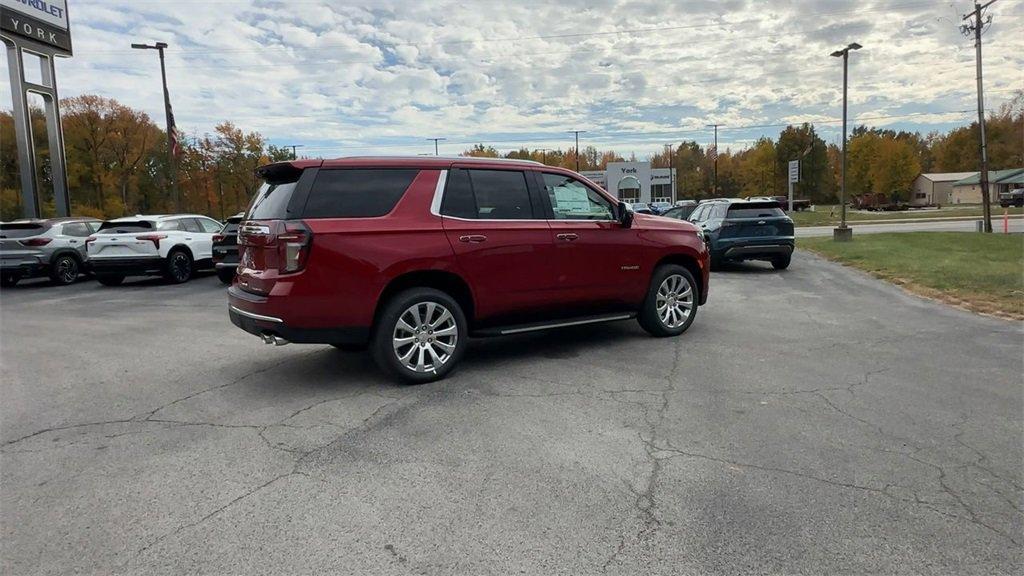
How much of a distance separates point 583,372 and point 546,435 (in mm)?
1593

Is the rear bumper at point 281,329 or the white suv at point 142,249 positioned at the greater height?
the white suv at point 142,249

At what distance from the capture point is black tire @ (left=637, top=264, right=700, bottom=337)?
6.91 m

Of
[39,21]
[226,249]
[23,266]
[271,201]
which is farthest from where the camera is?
[39,21]

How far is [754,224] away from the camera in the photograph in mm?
13828

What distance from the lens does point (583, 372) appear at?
18.5ft

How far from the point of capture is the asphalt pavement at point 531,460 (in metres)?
2.79

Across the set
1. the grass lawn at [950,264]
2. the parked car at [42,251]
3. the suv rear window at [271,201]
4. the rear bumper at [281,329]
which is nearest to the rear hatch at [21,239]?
the parked car at [42,251]

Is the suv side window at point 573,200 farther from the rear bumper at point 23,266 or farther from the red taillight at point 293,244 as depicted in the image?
the rear bumper at point 23,266

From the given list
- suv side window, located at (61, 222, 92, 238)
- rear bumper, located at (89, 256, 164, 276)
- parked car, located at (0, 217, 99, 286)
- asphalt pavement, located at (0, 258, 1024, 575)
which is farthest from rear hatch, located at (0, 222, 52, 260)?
asphalt pavement, located at (0, 258, 1024, 575)

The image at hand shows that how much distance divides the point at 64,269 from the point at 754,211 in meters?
16.1

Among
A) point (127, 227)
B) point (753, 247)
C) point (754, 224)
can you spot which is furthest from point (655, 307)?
point (127, 227)

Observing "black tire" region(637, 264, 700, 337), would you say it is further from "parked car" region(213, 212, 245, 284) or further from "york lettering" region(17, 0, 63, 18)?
"york lettering" region(17, 0, 63, 18)

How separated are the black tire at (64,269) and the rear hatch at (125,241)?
190cm

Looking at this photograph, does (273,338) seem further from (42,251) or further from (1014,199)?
(1014,199)
